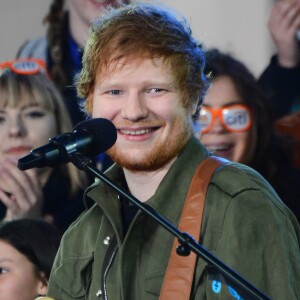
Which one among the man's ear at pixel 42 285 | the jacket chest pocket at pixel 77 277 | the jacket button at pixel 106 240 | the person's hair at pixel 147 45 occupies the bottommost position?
the man's ear at pixel 42 285

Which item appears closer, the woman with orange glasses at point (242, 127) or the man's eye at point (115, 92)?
the man's eye at point (115, 92)

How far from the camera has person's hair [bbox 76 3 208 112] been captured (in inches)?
103

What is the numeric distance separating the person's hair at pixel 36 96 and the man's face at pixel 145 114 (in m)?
1.74

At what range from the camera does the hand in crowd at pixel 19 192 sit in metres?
4.31

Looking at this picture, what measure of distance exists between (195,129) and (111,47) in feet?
1.15

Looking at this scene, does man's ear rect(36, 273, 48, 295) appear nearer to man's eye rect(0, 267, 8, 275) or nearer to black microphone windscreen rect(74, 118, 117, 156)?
man's eye rect(0, 267, 8, 275)

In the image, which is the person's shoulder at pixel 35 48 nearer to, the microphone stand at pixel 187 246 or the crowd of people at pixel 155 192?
the crowd of people at pixel 155 192

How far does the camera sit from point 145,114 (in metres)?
2.57

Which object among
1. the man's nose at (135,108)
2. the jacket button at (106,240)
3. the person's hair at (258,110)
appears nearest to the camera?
the man's nose at (135,108)

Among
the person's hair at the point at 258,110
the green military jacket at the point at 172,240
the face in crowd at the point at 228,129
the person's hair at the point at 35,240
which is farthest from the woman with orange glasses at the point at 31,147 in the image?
the green military jacket at the point at 172,240

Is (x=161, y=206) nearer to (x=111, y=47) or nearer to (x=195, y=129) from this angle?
(x=195, y=129)

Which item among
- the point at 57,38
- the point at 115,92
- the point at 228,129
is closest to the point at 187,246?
the point at 115,92

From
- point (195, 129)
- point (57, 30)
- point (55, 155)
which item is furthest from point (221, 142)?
point (55, 155)

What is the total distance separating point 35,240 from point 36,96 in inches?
31.8
